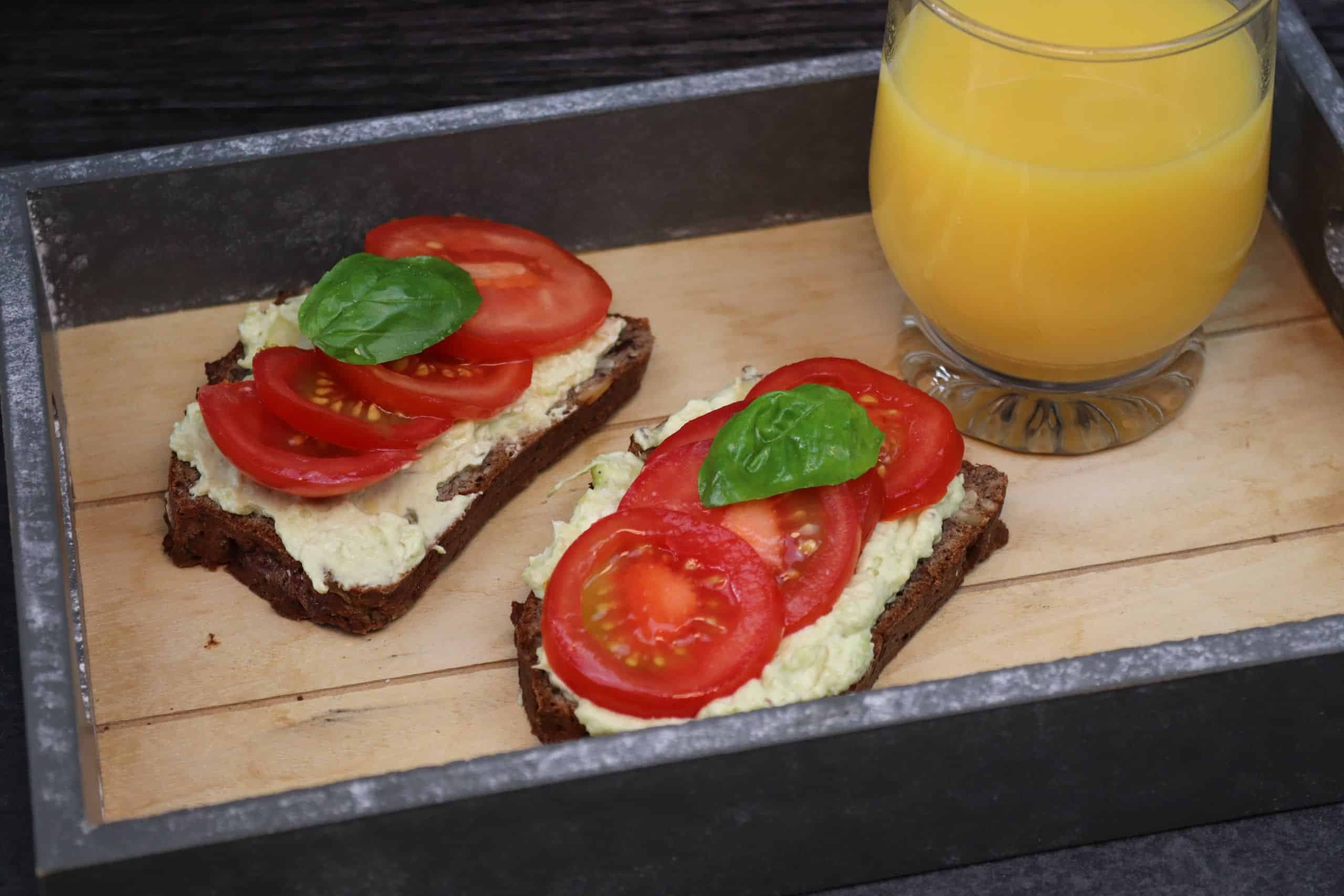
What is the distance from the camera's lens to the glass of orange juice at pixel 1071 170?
240 centimetres

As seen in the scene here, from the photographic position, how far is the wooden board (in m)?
2.46

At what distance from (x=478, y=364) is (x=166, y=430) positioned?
58 cm

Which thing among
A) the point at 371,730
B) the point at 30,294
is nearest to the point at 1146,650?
the point at 371,730

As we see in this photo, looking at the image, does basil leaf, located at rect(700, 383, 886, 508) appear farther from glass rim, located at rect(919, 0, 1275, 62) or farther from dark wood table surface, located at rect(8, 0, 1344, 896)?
dark wood table surface, located at rect(8, 0, 1344, 896)

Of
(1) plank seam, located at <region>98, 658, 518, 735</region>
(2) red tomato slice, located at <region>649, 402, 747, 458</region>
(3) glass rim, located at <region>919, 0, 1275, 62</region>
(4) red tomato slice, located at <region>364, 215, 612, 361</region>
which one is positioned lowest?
(1) plank seam, located at <region>98, 658, 518, 735</region>

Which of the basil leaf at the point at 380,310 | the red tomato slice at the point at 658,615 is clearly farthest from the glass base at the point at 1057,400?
the basil leaf at the point at 380,310

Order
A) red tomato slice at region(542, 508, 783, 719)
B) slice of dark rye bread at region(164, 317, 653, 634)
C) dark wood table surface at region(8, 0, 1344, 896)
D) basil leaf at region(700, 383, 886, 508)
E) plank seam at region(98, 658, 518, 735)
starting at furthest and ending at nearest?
dark wood table surface at region(8, 0, 1344, 896), slice of dark rye bread at region(164, 317, 653, 634), plank seam at region(98, 658, 518, 735), basil leaf at region(700, 383, 886, 508), red tomato slice at region(542, 508, 783, 719)

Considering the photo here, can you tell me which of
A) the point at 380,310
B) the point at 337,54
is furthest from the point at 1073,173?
the point at 337,54

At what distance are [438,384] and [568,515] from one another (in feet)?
1.06

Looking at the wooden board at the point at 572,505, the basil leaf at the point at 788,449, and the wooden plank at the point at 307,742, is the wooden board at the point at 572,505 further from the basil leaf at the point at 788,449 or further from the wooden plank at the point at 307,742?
the basil leaf at the point at 788,449

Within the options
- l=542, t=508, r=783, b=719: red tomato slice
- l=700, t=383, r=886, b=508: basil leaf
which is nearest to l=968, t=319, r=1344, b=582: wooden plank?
l=700, t=383, r=886, b=508: basil leaf

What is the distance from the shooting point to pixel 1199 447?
2.82 m

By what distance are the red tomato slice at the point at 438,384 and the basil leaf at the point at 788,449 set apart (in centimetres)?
45

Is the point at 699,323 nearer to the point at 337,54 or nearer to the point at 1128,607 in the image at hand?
the point at 1128,607
